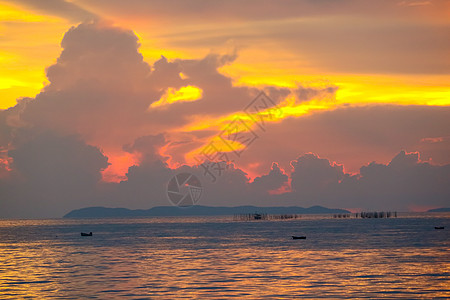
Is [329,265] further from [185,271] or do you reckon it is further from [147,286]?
[147,286]

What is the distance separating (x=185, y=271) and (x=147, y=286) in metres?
11.6

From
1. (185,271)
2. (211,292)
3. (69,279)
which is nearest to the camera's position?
(211,292)

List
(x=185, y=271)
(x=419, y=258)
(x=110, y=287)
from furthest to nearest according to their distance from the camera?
(x=419, y=258)
(x=185, y=271)
(x=110, y=287)

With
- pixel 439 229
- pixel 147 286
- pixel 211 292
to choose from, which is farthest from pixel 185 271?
pixel 439 229

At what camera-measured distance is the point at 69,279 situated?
196 ft

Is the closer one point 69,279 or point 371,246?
point 69,279

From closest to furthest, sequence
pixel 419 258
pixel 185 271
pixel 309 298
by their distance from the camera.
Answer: pixel 309 298, pixel 185 271, pixel 419 258

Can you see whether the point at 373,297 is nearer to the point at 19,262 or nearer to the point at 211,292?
the point at 211,292

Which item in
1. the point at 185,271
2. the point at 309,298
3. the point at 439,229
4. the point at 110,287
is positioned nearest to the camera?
the point at 309,298

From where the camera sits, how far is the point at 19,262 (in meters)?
78.2

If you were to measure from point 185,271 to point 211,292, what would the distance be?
15798mm

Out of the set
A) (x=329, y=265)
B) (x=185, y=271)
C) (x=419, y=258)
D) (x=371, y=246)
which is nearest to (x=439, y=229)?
(x=371, y=246)

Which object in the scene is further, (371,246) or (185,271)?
(371,246)

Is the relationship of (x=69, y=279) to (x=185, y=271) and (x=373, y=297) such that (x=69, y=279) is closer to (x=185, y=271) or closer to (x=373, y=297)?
(x=185, y=271)
